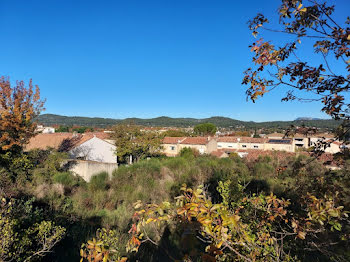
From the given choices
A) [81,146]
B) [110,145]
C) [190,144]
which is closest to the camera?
[81,146]

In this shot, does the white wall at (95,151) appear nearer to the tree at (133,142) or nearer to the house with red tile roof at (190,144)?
the tree at (133,142)

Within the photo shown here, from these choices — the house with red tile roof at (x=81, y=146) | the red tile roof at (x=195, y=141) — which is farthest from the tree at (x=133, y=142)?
the red tile roof at (x=195, y=141)

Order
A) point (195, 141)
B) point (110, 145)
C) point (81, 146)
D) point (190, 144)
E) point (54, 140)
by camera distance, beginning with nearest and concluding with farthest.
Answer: point (81, 146)
point (54, 140)
point (110, 145)
point (190, 144)
point (195, 141)

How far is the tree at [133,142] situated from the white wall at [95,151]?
36.4 inches

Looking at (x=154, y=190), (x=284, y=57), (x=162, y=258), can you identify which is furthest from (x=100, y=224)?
(x=284, y=57)

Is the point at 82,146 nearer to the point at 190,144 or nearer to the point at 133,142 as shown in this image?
the point at 133,142

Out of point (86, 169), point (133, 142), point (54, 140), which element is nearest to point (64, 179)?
point (86, 169)

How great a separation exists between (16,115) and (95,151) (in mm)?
11536

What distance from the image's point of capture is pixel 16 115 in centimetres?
1091

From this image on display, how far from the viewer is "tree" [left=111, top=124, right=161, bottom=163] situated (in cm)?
2469

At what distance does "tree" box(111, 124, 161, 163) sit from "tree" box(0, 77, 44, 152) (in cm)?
1284

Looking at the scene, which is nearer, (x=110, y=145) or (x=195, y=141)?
(x=110, y=145)

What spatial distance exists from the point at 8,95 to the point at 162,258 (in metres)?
11.2

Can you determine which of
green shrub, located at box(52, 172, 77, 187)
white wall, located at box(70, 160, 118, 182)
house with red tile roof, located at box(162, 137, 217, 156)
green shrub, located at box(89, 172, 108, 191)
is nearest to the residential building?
white wall, located at box(70, 160, 118, 182)
